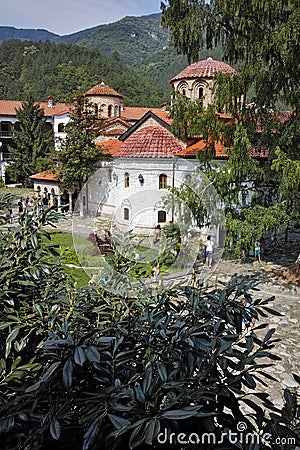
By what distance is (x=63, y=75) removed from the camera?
200 feet

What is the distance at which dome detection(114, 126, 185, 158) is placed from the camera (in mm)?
15117

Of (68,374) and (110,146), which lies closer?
(68,374)

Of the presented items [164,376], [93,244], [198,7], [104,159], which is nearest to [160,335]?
[164,376]

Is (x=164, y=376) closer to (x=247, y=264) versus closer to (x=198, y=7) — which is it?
(x=198, y=7)

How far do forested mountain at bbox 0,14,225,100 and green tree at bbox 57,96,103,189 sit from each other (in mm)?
6016

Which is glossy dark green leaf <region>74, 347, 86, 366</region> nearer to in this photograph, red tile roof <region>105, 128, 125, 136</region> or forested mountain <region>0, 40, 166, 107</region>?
red tile roof <region>105, 128, 125, 136</region>

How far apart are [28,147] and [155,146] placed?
22181mm

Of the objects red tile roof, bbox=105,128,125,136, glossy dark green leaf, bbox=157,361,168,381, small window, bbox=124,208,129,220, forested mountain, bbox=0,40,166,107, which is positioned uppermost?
forested mountain, bbox=0,40,166,107

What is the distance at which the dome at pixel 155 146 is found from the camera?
49.6ft

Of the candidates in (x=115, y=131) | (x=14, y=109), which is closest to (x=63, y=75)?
(x=14, y=109)

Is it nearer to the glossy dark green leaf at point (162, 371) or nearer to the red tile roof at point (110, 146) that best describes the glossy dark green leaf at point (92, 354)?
the glossy dark green leaf at point (162, 371)

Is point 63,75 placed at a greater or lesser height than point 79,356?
greater

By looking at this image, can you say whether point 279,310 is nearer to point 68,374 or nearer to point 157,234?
point 157,234

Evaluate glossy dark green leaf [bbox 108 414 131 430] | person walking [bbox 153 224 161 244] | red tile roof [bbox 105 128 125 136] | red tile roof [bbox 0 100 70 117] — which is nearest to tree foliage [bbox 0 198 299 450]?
glossy dark green leaf [bbox 108 414 131 430]
